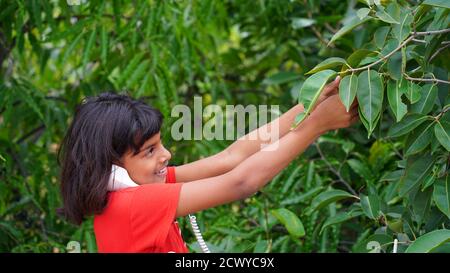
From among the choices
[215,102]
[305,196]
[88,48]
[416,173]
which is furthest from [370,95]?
[215,102]

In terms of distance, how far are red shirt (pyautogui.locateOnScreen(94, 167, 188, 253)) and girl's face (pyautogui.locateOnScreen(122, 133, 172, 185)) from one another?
62mm

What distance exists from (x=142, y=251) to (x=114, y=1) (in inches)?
52.3

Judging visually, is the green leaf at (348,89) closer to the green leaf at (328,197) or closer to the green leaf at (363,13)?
the green leaf at (363,13)

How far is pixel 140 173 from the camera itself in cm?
185

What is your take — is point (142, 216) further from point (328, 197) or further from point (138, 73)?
point (138, 73)

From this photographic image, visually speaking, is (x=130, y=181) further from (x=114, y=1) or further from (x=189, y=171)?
(x=114, y=1)

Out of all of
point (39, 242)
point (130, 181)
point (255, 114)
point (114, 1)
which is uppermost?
point (114, 1)

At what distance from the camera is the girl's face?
1.84 meters

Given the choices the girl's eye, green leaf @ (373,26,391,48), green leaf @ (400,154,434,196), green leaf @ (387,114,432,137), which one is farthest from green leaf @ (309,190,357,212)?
the girl's eye

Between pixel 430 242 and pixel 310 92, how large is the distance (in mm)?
394

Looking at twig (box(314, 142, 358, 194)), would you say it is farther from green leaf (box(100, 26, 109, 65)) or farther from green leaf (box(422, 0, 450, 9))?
green leaf (box(422, 0, 450, 9))

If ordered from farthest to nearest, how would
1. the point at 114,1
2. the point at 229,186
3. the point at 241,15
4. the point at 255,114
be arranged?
1. the point at 241,15
2. the point at 255,114
3. the point at 114,1
4. the point at 229,186

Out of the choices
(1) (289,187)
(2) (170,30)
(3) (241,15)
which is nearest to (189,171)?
(1) (289,187)

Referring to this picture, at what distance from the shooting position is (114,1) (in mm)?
2893
